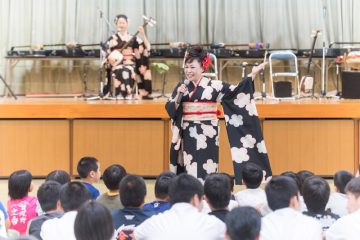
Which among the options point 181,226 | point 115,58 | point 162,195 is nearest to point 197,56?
point 162,195

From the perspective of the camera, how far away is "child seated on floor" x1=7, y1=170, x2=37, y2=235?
4.38 meters

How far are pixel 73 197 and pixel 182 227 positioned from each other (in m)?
0.75

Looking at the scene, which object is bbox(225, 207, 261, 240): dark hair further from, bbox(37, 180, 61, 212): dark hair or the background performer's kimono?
the background performer's kimono

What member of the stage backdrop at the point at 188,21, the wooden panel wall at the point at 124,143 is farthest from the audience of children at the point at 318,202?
the stage backdrop at the point at 188,21

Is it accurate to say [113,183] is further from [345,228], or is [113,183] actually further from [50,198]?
[345,228]

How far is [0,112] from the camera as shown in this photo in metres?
7.69

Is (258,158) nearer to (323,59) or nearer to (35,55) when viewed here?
(323,59)

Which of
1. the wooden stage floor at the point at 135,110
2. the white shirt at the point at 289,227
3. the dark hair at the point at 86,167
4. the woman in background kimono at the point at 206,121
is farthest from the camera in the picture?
the wooden stage floor at the point at 135,110

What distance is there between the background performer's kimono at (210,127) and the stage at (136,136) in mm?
1344

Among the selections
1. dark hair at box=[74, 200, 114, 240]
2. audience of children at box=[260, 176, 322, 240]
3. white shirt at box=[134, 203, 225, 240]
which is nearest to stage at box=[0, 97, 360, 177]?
audience of children at box=[260, 176, 322, 240]

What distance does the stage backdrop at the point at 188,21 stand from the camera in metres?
11.8

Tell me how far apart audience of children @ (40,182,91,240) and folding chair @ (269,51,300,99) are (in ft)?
20.7

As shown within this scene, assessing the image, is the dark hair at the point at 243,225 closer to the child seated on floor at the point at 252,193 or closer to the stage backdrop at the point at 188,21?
the child seated on floor at the point at 252,193

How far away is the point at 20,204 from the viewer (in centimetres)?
444
